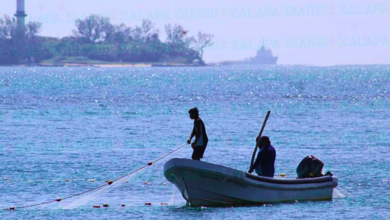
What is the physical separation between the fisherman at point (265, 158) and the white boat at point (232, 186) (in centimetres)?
45

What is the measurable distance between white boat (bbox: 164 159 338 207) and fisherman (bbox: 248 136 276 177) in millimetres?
448

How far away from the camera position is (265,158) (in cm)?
2239

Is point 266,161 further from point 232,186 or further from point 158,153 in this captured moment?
point 158,153

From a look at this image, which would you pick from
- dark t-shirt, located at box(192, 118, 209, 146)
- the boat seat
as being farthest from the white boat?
dark t-shirt, located at box(192, 118, 209, 146)

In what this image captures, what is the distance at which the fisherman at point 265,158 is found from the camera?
875 inches

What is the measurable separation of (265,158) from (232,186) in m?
1.16

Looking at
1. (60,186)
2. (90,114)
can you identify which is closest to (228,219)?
(60,186)

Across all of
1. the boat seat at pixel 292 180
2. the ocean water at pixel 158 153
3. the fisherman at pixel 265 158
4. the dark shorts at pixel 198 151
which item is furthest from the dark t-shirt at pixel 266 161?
the dark shorts at pixel 198 151

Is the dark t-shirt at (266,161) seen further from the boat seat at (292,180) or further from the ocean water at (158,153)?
the ocean water at (158,153)

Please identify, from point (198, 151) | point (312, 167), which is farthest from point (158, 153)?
point (198, 151)

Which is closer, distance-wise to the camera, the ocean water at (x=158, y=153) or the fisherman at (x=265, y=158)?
the fisherman at (x=265, y=158)

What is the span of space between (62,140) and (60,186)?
15196 millimetres

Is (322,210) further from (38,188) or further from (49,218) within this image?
(38,188)

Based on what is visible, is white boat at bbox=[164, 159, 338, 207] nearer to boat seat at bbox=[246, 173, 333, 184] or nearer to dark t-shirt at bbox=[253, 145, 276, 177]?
boat seat at bbox=[246, 173, 333, 184]
